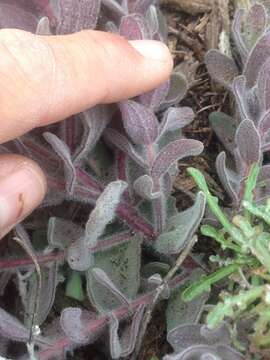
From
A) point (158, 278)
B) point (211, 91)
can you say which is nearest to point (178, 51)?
point (211, 91)

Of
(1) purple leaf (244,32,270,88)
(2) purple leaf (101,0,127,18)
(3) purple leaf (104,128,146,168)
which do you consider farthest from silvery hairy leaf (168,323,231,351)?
(2) purple leaf (101,0,127,18)

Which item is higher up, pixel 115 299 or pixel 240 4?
pixel 240 4

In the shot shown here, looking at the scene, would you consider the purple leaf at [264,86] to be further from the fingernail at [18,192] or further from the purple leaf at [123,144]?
the fingernail at [18,192]

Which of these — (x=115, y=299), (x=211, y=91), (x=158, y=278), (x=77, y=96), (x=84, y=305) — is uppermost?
(x=77, y=96)

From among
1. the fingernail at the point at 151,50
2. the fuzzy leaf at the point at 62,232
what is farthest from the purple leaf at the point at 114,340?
the fingernail at the point at 151,50

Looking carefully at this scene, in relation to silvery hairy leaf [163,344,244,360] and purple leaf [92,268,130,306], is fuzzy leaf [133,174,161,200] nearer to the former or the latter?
purple leaf [92,268,130,306]

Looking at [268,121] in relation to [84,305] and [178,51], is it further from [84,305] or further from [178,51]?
[84,305]
